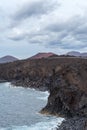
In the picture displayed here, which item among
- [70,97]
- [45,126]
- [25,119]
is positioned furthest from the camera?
[70,97]

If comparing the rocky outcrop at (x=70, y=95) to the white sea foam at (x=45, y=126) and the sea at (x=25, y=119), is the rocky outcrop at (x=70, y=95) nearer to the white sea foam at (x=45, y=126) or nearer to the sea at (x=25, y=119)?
the white sea foam at (x=45, y=126)

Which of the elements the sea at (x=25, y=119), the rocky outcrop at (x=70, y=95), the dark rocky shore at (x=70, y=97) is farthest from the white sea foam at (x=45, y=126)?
the rocky outcrop at (x=70, y=95)

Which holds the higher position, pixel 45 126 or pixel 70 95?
pixel 70 95

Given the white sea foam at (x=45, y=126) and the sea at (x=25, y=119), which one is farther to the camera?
the sea at (x=25, y=119)

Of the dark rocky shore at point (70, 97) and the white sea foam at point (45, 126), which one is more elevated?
the dark rocky shore at point (70, 97)

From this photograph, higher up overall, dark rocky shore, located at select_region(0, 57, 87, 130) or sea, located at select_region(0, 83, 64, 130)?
dark rocky shore, located at select_region(0, 57, 87, 130)

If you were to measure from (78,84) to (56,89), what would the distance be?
4129mm

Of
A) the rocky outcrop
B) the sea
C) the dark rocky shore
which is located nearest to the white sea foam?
the sea

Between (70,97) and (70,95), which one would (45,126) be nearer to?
(70,97)

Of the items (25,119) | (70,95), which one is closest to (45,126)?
(25,119)

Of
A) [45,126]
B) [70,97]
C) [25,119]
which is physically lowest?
[45,126]

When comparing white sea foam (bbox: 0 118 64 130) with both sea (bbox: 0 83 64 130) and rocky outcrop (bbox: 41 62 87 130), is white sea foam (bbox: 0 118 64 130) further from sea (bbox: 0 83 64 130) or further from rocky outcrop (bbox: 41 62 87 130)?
rocky outcrop (bbox: 41 62 87 130)

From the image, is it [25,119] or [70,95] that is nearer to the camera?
[25,119]

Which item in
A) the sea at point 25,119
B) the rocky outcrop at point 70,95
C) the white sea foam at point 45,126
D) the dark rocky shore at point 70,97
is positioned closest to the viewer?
the white sea foam at point 45,126
